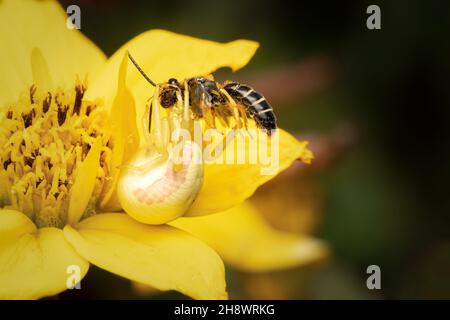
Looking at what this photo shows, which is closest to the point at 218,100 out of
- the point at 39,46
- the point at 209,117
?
the point at 209,117

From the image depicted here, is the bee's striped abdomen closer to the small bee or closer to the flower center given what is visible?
the small bee

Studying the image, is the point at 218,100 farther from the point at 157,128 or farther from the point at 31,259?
the point at 31,259

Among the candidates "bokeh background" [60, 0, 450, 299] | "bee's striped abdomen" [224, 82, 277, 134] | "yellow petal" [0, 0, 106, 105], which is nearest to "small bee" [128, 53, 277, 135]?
"bee's striped abdomen" [224, 82, 277, 134]

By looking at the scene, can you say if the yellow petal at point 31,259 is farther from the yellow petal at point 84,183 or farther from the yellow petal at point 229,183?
the yellow petal at point 229,183

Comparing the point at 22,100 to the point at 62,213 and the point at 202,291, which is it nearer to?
the point at 62,213

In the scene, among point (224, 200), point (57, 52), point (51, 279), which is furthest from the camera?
point (57, 52)
